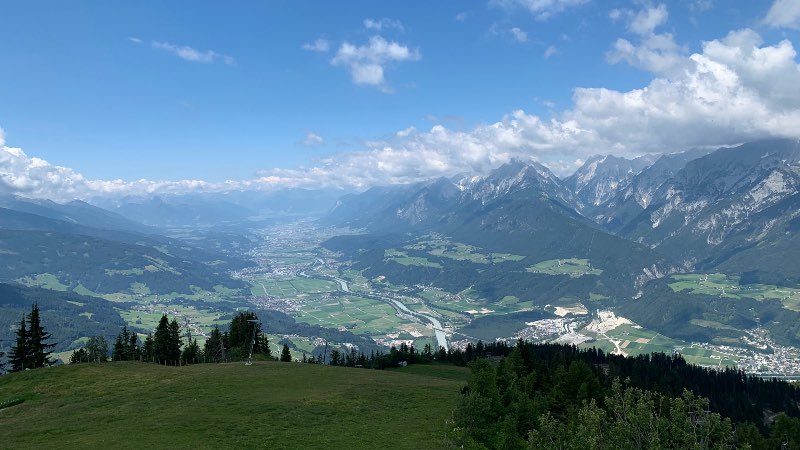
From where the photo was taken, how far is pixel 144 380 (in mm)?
66812

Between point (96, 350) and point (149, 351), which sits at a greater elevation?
point (96, 350)

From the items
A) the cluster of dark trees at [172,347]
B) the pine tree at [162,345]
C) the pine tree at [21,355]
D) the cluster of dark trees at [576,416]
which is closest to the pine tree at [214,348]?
the cluster of dark trees at [172,347]

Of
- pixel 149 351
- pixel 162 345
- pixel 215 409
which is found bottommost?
pixel 149 351

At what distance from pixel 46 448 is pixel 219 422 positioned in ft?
47.1

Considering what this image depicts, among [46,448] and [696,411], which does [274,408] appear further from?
[696,411]

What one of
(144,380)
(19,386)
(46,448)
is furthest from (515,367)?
(19,386)

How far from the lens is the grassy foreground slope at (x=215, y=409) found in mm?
45375

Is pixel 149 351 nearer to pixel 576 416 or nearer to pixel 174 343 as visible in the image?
pixel 174 343

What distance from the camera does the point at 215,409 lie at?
5400 cm

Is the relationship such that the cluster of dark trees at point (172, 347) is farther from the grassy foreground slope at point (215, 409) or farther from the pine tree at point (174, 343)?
the grassy foreground slope at point (215, 409)

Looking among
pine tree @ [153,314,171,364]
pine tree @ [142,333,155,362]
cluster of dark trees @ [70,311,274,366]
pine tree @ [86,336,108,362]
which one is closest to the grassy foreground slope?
cluster of dark trees @ [70,311,274,366]

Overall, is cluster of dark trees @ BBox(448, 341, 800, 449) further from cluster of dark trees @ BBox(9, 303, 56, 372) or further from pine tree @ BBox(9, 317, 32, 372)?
pine tree @ BBox(9, 317, 32, 372)

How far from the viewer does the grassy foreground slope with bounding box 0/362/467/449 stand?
45.4 m

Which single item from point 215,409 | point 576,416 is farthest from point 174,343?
point 576,416
